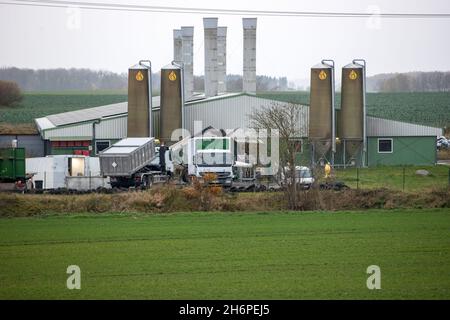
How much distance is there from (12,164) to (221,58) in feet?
93.6

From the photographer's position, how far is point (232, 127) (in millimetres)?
60188

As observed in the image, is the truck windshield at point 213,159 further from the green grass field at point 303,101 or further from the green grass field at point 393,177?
the green grass field at point 303,101

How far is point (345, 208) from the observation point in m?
34.7

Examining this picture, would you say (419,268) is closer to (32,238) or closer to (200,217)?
(32,238)

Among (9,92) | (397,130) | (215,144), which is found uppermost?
(9,92)

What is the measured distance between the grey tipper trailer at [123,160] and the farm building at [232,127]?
11.8m

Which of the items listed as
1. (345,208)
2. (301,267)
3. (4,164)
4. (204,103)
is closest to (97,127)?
(204,103)

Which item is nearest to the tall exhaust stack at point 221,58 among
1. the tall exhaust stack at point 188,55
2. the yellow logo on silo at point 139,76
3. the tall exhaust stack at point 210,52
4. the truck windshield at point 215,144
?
the tall exhaust stack at point 210,52

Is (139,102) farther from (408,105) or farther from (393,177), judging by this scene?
(408,105)

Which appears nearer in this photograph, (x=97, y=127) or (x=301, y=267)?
(x=301, y=267)

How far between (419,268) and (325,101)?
4277 centimetres

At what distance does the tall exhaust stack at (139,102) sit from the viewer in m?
59.7

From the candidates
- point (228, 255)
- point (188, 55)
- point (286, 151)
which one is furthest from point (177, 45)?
point (228, 255)

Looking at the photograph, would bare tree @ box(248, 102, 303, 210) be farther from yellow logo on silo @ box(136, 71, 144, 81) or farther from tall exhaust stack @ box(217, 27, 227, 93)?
tall exhaust stack @ box(217, 27, 227, 93)
